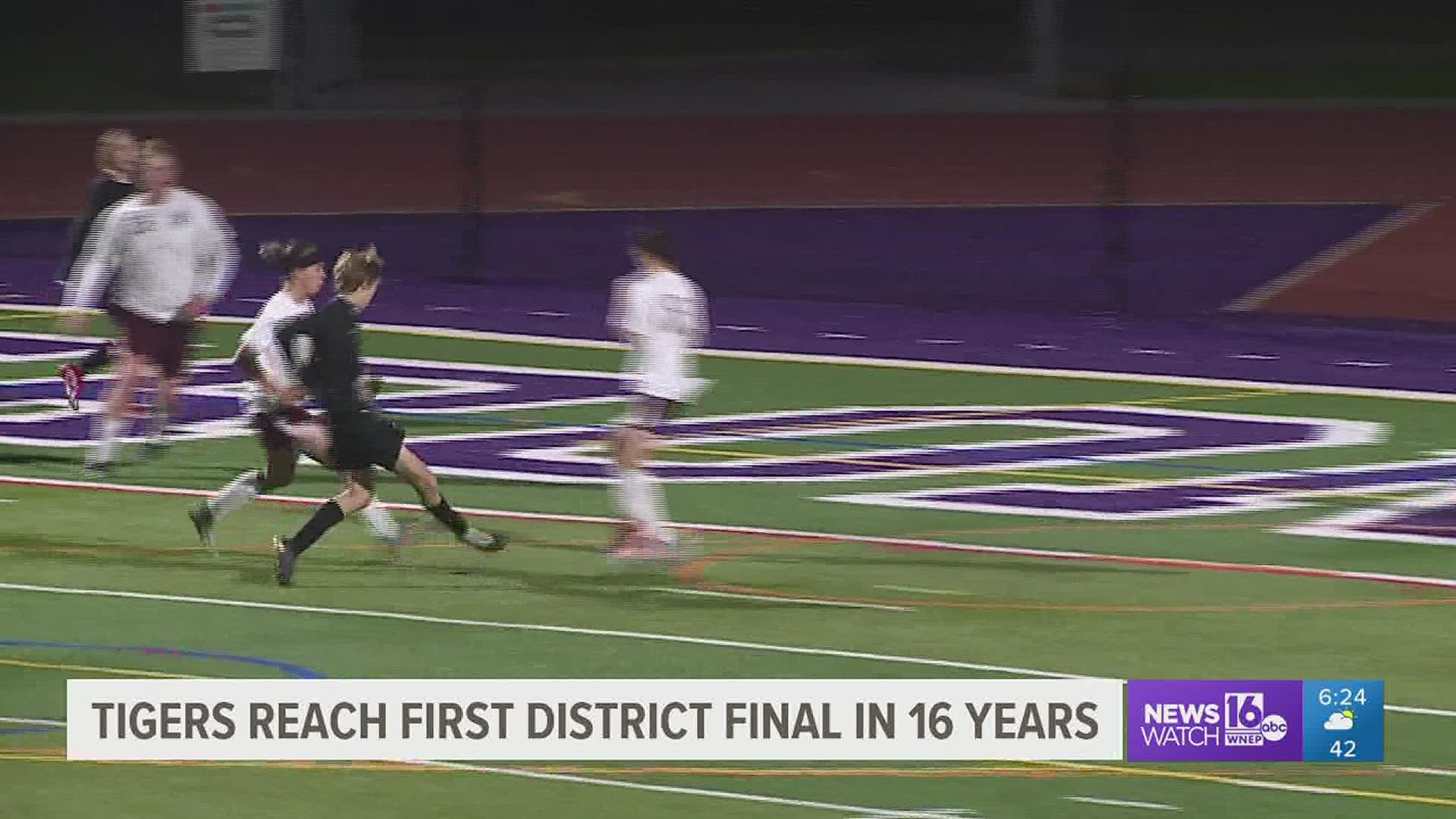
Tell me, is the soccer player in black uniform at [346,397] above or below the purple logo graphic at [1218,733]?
above

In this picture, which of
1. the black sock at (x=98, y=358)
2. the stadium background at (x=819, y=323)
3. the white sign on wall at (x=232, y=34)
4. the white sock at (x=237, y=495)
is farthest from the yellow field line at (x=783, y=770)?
the white sign on wall at (x=232, y=34)

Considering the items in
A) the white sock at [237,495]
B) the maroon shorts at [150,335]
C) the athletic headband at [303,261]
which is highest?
the athletic headband at [303,261]

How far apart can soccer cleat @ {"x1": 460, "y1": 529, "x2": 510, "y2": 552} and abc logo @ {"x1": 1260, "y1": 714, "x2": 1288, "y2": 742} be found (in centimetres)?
511

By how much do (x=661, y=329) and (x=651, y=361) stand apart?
0.17 metres

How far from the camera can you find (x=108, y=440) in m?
19.0

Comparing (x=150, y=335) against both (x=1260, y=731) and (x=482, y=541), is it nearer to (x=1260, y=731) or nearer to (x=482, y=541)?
(x=482, y=541)

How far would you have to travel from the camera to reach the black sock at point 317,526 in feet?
50.1

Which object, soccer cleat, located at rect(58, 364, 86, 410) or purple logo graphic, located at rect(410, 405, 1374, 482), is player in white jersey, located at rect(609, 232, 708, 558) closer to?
purple logo graphic, located at rect(410, 405, 1374, 482)

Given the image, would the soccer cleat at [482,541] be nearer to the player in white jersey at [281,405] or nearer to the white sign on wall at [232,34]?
the player in white jersey at [281,405]

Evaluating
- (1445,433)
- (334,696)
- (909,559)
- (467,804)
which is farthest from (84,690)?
(1445,433)

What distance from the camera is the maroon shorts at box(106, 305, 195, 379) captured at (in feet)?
62.6

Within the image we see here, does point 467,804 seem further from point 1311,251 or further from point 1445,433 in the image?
point 1311,251

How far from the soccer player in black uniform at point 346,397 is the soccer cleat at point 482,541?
45cm

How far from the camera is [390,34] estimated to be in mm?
53344
